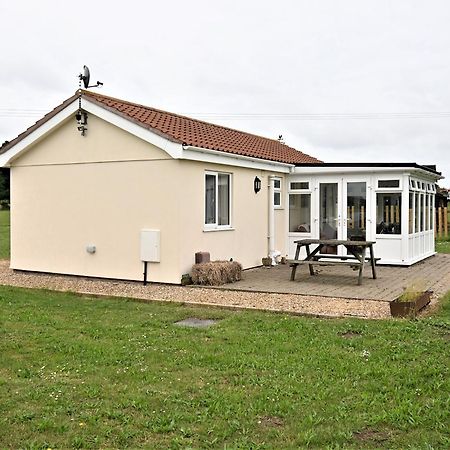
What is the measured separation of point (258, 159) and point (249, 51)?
21.7ft

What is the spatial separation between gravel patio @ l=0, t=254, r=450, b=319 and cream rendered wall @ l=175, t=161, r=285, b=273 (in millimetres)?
654

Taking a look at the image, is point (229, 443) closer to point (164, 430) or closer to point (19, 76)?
point (164, 430)

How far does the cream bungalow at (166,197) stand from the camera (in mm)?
12172

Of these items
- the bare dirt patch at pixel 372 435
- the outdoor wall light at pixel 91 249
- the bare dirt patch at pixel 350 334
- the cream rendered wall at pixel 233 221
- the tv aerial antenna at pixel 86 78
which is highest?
the tv aerial antenna at pixel 86 78

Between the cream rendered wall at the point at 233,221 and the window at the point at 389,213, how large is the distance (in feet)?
8.90

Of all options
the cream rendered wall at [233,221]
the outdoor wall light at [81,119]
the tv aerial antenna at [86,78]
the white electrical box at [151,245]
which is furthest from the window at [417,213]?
the outdoor wall light at [81,119]

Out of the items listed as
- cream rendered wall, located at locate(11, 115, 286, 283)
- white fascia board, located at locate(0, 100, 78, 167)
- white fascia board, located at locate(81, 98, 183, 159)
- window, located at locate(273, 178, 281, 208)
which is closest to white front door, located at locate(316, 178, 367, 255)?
window, located at locate(273, 178, 281, 208)

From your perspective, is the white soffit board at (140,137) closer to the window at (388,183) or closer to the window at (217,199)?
the window at (217,199)

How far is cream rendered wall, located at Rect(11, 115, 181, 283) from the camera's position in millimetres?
12156

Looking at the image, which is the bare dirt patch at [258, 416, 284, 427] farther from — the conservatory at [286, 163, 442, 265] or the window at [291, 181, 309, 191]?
the window at [291, 181, 309, 191]

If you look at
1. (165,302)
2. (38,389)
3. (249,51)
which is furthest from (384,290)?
(249,51)

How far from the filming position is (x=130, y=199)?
41.3 feet

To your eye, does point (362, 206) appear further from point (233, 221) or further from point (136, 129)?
point (136, 129)

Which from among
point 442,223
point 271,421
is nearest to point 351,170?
point 271,421
